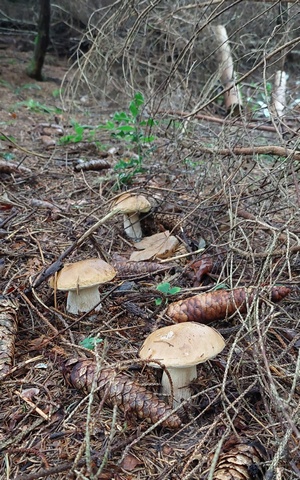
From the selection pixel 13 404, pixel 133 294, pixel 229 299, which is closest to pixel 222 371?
pixel 229 299

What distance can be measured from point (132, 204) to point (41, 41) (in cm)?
554

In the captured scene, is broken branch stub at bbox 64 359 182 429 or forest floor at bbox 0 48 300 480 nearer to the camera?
forest floor at bbox 0 48 300 480

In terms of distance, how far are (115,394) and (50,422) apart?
0.28 m

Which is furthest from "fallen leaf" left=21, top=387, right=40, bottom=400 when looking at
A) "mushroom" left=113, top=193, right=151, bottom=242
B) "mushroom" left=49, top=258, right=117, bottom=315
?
"mushroom" left=113, top=193, right=151, bottom=242

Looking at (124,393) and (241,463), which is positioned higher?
(241,463)

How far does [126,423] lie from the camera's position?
1.70m

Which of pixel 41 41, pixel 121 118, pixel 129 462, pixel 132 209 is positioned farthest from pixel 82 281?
pixel 41 41

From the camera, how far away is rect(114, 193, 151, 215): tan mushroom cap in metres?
3.12

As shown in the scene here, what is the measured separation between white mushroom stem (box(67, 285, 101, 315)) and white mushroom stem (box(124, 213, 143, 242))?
3.28 ft

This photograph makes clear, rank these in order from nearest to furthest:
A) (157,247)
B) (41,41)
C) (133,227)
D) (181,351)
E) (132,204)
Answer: (181,351) → (157,247) → (132,204) → (133,227) → (41,41)

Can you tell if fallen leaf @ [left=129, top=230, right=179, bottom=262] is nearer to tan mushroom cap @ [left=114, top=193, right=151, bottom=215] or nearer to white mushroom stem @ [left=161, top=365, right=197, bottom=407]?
tan mushroom cap @ [left=114, top=193, right=151, bottom=215]

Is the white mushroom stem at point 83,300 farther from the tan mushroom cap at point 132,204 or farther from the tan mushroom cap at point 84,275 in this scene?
the tan mushroom cap at point 132,204

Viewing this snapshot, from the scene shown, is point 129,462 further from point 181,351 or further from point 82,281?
point 82,281

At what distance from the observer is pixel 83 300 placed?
2.35 meters
